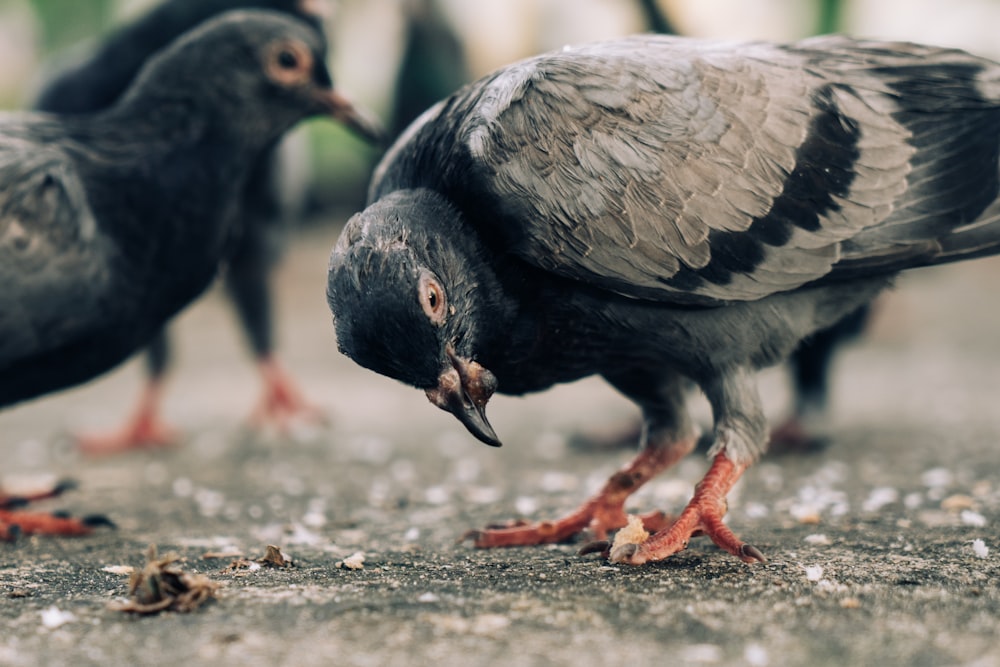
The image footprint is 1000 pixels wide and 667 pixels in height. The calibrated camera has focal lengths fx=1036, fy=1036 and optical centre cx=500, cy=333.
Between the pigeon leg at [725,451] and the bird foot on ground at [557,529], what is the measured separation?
377 millimetres

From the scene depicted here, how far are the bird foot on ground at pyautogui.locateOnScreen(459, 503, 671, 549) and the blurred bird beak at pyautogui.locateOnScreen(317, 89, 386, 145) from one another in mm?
2013

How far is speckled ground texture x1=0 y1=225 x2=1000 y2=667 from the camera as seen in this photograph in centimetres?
242

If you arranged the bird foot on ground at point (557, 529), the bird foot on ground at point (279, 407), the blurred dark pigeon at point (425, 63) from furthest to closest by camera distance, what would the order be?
the blurred dark pigeon at point (425, 63) < the bird foot on ground at point (279, 407) < the bird foot on ground at point (557, 529)

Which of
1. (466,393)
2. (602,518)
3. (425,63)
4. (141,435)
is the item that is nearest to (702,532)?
(602,518)

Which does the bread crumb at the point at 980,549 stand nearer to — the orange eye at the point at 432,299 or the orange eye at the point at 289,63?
the orange eye at the point at 432,299

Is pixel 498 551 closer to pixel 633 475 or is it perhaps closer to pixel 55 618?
pixel 633 475

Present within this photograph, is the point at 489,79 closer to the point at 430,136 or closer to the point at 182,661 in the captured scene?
the point at 430,136

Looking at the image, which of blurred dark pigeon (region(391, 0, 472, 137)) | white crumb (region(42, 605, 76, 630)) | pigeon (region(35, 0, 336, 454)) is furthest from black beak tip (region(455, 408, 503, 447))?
blurred dark pigeon (region(391, 0, 472, 137))

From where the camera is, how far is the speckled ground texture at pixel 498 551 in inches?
95.1

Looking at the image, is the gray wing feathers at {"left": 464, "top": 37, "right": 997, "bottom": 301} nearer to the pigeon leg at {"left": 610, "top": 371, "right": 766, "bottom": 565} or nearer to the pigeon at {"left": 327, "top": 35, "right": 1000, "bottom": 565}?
the pigeon at {"left": 327, "top": 35, "right": 1000, "bottom": 565}

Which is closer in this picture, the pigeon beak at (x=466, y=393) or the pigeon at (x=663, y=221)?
the pigeon beak at (x=466, y=393)

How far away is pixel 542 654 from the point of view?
234cm

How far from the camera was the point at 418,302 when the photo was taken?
2812 millimetres

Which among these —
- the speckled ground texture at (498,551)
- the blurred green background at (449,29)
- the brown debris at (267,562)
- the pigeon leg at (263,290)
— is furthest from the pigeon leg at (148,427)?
the brown debris at (267,562)
